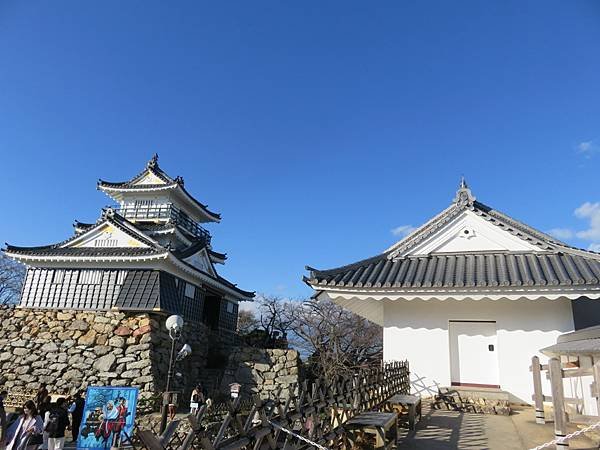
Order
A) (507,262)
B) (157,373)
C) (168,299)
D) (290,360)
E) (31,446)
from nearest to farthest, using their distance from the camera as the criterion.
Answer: (31,446) < (507,262) < (157,373) < (168,299) < (290,360)

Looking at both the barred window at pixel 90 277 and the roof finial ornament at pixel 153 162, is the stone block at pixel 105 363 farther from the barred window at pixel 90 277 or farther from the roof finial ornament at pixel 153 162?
the roof finial ornament at pixel 153 162

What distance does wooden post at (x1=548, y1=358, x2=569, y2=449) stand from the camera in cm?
486

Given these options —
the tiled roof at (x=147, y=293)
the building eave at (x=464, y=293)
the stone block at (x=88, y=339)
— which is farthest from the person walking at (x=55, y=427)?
the stone block at (x=88, y=339)

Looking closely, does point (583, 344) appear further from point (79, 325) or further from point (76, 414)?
point (79, 325)

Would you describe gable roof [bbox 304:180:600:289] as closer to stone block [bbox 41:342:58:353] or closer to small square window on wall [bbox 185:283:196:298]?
small square window on wall [bbox 185:283:196:298]

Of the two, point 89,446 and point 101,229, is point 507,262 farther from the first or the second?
point 101,229

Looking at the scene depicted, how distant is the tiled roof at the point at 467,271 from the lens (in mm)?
8414

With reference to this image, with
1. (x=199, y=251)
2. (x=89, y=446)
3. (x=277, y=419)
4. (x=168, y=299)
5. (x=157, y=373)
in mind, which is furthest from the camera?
(x=199, y=251)

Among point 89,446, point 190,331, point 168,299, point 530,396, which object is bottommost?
point 89,446

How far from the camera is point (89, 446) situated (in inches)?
333

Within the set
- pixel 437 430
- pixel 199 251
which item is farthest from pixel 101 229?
pixel 437 430

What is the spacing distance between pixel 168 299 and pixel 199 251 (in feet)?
15.9

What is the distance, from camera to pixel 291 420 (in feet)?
14.6

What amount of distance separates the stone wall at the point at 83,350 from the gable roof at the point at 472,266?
1069cm
